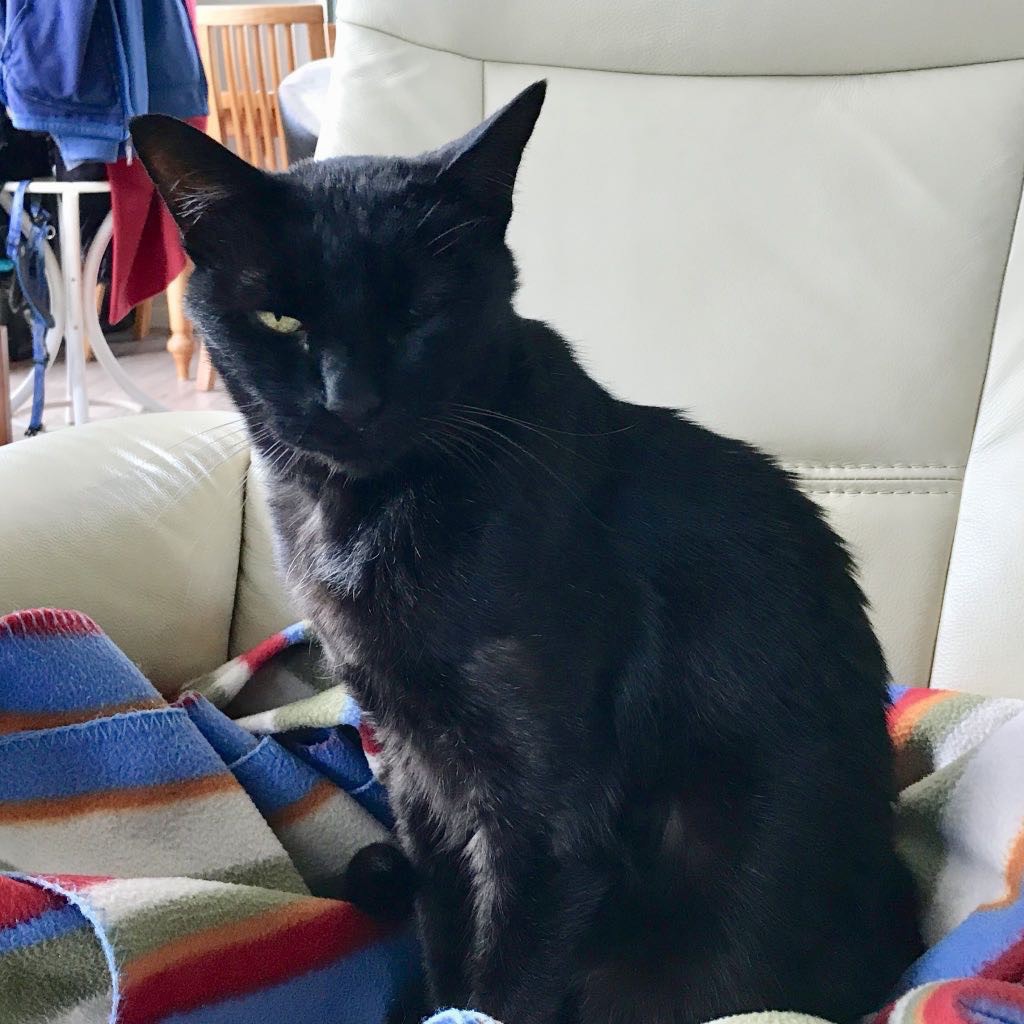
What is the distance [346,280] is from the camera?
716 mm

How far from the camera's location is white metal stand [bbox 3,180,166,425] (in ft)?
9.14

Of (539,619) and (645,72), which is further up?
(645,72)

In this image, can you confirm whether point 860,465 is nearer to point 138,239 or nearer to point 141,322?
point 138,239

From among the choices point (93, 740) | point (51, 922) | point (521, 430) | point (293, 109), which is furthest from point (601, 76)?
point (293, 109)

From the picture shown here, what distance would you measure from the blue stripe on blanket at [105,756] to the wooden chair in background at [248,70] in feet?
9.20

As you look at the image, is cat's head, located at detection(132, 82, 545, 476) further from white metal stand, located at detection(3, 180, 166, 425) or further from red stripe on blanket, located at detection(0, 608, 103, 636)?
white metal stand, located at detection(3, 180, 166, 425)

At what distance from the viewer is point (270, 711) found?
3.47ft

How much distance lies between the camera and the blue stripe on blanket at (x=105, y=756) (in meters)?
0.83

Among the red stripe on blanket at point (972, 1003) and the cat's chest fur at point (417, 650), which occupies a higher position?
the cat's chest fur at point (417, 650)

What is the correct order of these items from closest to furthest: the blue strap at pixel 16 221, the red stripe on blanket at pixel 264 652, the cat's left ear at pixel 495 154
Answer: the cat's left ear at pixel 495 154 < the red stripe on blanket at pixel 264 652 < the blue strap at pixel 16 221

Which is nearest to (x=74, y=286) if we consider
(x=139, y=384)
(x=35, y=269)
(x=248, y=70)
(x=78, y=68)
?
(x=35, y=269)

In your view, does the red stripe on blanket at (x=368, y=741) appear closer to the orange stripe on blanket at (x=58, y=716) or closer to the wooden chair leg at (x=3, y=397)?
the orange stripe on blanket at (x=58, y=716)

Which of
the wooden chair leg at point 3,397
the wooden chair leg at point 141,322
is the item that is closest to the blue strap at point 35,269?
the wooden chair leg at point 3,397

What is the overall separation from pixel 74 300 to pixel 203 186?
249 centimetres
